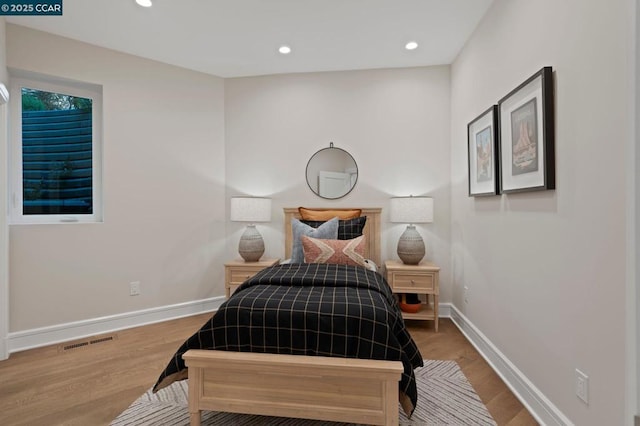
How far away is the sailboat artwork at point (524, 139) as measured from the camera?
69.6 inches

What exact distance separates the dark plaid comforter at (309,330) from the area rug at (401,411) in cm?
21

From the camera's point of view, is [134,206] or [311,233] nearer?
[311,233]

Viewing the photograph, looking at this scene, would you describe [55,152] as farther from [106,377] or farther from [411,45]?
[411,45]

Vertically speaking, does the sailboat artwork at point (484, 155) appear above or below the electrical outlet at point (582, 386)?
above

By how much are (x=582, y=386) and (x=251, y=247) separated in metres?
2.69

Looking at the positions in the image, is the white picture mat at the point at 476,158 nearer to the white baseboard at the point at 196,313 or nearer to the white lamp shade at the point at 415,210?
the white lamp shade at the point at 415,210

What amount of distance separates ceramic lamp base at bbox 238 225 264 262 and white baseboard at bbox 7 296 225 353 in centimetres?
77

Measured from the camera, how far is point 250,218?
3340 millimetres

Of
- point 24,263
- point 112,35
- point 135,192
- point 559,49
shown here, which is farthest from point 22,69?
point 559,49

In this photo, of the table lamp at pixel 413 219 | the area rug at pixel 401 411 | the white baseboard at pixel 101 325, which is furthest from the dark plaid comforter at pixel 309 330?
the white baseboard at pixel 101 325

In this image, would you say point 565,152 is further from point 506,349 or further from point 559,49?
point 506,349

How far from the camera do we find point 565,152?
155 centimetres

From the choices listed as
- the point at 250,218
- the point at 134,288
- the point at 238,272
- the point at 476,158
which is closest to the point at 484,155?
the point at 476,158

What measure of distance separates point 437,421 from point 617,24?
2.00 m
